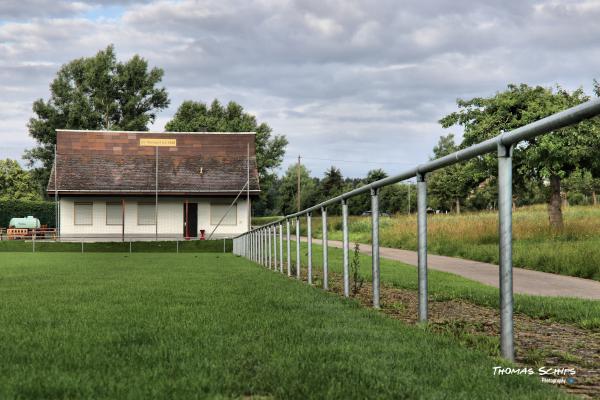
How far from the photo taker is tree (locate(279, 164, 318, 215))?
317 feet

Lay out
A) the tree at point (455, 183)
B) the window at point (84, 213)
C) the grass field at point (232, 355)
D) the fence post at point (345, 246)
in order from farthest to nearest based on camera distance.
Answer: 1. the window at point (84, 213)
2. the tree at point (455, 183)
3. the fence post at point (345, 246)
4. the grass field at point (232, 355)

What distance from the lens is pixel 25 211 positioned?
173 ft

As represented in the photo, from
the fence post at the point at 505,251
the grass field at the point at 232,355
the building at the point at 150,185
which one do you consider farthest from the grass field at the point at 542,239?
the building at the point at 150,185

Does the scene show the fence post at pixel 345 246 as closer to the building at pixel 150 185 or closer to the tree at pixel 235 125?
the building at pixel 150 185

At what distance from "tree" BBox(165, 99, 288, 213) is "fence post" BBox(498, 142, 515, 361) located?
6623cm

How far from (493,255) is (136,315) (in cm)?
1322

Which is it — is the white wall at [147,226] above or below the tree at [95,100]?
below

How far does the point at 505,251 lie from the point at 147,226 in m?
37.9

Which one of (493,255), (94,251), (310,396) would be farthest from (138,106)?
(310,396)

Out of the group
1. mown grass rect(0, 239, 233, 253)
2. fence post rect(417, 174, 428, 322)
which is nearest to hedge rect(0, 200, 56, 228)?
mown grass rect(0, 239, 233, 253)

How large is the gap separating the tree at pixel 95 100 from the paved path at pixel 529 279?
51840 millimetres

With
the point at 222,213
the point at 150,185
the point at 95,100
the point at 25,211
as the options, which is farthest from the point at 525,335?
the point at 95,100

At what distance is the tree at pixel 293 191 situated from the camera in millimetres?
96625

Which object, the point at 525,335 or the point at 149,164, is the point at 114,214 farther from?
the point at 525,335
